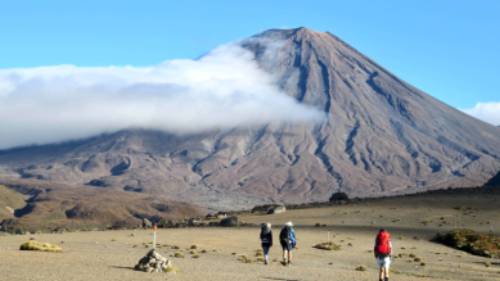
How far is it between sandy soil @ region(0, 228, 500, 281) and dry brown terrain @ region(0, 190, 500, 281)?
0.03m

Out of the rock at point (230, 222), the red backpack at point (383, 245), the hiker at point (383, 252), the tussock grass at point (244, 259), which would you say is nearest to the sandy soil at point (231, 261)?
the tussock grass at point (244, 259)

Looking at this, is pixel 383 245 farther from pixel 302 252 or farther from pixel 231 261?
pixel 302 252

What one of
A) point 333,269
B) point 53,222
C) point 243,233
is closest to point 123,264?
point 333,269

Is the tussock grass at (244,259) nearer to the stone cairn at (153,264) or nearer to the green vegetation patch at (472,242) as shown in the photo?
the stone cairn at (153,264)

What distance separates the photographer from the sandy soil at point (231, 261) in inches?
873

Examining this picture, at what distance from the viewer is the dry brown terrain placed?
22953mm

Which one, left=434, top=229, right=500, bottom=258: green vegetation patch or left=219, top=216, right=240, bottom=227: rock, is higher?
left=219, top=216, right=240, bottom=227: rock

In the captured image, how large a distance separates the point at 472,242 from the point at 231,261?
1735 cm

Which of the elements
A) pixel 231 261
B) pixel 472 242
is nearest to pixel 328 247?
pixel 472 242

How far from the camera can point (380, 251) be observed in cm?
2223

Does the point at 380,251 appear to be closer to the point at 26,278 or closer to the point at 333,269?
the point at 333,269

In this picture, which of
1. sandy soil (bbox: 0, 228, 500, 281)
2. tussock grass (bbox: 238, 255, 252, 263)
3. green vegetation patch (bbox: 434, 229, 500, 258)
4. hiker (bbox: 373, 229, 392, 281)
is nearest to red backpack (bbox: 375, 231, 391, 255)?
hiker (bbox: 373, 229, 392, 281)

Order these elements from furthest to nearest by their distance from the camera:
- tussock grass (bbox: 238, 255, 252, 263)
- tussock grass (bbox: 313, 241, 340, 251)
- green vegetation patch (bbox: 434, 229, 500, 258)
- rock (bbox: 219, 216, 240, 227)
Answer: rock (bbox: 219, 216, 240, 227), green vegetation patch (bbox: 434, 229, 500, 258), tussock grass (bbox: 313, 241, 340, 251), tussock grass (bbox: 238, 255, 252, 263)

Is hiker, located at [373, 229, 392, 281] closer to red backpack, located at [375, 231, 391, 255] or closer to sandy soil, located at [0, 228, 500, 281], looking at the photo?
red backpack, located at [375, 231, 391, 255]
